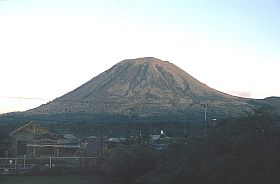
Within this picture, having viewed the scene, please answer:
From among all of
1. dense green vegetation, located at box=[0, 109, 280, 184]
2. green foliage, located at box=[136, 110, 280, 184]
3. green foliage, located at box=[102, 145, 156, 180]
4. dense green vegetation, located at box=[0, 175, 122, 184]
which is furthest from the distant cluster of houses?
green foliage, located at box=[136, 110, 280, 184]

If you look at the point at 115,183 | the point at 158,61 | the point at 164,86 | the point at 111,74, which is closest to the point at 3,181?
the point at 115,183

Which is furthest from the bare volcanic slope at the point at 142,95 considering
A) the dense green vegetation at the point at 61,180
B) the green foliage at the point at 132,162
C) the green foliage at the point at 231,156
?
the green foliage at the point at 231,156

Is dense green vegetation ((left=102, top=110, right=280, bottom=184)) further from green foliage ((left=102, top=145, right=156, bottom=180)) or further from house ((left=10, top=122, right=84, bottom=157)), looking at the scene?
house ((left=10, top=122, right=84, bottom=157))

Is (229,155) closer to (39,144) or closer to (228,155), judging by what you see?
(228,155)

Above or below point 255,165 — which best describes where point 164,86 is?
above

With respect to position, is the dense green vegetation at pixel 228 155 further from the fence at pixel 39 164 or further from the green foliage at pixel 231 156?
the fence at pixel 39 164

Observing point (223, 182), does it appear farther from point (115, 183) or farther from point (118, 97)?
point (118, 97)
